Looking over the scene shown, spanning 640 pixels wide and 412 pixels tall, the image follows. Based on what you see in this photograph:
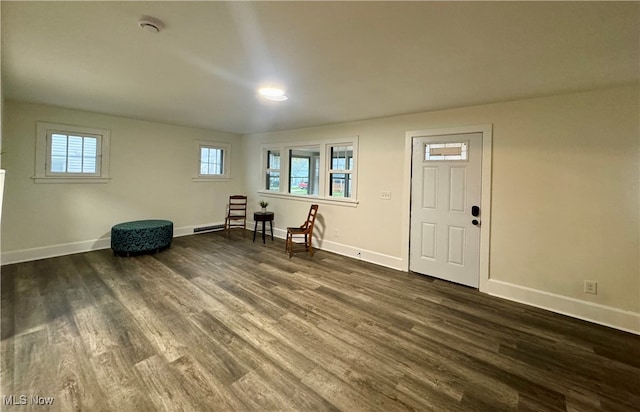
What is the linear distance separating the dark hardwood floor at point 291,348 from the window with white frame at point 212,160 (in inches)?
119

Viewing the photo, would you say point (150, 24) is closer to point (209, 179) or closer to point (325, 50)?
point (325, 50)

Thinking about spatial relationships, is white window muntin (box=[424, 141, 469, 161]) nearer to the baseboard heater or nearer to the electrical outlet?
the electrical outlet

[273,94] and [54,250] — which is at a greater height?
[273,94]

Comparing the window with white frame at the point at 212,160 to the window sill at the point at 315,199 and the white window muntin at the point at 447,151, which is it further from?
the white window muntin at the point at 447,151

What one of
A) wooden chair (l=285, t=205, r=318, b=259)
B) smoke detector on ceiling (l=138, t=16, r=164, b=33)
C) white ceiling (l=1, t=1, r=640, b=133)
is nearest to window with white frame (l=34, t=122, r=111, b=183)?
white ceiling (l=1, t=1, r=640, b=133)

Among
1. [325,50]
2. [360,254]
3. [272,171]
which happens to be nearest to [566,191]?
[360,254]

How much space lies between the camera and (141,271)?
12.2ft

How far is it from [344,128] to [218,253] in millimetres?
3040

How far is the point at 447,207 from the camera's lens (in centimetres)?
368

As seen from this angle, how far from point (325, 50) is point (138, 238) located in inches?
161

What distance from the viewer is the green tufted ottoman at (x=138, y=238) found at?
427 centimetres

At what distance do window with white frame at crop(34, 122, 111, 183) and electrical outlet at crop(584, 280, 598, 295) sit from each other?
22.4ft

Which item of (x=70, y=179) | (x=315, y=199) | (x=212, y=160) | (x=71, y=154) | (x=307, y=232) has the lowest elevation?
(x=307, y=232)

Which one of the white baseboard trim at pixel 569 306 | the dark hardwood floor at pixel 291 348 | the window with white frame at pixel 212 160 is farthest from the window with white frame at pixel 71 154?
the white baseboard trim at pixel 569 306
